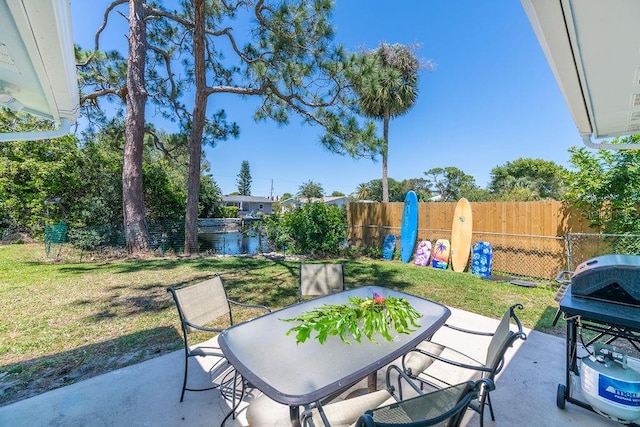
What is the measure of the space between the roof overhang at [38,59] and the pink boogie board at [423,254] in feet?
23.4

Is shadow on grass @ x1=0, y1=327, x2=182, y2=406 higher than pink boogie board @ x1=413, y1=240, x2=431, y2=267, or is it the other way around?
pink boogie board @ x1=413, y1=240, x2=431, y2=267

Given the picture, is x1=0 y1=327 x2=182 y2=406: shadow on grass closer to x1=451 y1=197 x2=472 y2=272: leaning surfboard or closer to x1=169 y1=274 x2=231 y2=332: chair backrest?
x1=169 y1=274 x2=231 y2=332: chair backrest

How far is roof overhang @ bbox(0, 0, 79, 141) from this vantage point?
1032mm

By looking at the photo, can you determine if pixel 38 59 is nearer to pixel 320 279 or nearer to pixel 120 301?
pixel 320 279

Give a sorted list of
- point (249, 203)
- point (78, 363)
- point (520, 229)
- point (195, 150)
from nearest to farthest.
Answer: point (78, 363) → point (520, 229) → point (195, 150) → point (249, 203)

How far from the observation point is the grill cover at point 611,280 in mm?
1746

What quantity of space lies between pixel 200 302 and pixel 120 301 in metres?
2.81

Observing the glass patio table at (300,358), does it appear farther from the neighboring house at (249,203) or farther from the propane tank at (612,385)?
the neighboring house at (249,203)

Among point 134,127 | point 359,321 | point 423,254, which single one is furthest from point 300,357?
point 134,127

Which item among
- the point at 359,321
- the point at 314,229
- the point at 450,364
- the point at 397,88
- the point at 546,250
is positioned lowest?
the point at 450,364

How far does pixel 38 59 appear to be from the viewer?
1.33 meters

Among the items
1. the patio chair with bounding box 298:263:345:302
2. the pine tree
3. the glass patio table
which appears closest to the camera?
the glass patio table

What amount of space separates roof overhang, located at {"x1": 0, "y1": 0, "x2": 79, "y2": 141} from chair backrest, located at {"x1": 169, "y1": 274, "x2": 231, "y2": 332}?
1450mm

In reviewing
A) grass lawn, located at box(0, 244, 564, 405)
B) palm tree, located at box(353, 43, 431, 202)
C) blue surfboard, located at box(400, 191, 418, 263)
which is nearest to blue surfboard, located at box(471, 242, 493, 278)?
grass lawn, located at box(0, 244, 564, 405)
